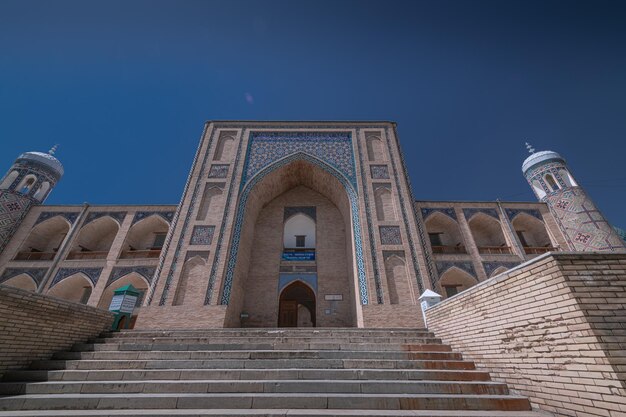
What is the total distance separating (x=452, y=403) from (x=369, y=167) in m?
7.72

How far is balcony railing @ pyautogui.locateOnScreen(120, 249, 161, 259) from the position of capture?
9734mm

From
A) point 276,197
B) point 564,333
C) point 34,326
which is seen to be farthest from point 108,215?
point 564,333

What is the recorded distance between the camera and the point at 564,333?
2.29 metres

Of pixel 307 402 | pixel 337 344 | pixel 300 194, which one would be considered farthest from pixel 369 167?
pixel 307 402

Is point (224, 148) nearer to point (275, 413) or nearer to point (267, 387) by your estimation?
point (267, 387)

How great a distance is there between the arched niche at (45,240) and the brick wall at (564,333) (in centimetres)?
1288

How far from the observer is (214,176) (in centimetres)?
935

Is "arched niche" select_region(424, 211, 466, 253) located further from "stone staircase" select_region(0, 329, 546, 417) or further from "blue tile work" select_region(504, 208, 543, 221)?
"stone staircase" select_region(0, 329, 546, 417)

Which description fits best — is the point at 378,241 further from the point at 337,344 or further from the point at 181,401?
the point at 181,401

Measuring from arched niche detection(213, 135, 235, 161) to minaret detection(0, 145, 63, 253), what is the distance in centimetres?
762

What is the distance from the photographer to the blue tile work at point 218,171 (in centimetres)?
938

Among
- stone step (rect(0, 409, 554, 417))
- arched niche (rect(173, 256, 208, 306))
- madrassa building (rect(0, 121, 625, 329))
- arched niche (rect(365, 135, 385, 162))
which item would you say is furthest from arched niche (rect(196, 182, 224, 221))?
stone step (rect(0, 409, 554, 417))

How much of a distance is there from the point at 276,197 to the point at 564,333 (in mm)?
9175

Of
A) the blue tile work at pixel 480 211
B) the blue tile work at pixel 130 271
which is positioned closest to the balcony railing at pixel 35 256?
the blue tile work at pixel 130 271
